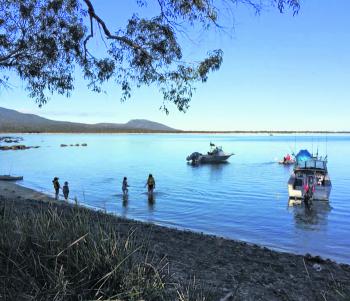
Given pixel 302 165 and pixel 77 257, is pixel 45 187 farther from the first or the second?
pixel 77 257

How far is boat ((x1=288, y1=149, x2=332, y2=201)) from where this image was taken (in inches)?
1156

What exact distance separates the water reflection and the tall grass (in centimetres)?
1759

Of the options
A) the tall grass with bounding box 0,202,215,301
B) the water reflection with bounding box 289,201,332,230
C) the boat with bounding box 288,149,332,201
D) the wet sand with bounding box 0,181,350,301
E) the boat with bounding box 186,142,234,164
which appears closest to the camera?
the tall grass with bounding box 0,202,215,301

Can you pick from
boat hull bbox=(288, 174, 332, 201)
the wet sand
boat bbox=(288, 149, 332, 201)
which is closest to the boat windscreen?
boat bbox=(288, 149, 332, 201)

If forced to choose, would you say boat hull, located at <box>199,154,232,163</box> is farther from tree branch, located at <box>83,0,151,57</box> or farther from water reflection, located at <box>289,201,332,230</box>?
tree branch, located at <box>83,0,151,57</box>

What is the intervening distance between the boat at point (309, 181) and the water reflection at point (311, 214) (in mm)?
587

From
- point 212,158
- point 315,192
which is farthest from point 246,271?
point 212,158

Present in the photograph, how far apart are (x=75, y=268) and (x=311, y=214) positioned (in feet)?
72.6

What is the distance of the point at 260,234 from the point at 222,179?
1040 inches

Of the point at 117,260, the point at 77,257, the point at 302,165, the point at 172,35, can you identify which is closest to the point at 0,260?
the point at 77,257

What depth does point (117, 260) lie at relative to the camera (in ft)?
17.6

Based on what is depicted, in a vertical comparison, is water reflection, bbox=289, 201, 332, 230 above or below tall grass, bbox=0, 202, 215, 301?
below

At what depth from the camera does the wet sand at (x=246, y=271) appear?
304 inches

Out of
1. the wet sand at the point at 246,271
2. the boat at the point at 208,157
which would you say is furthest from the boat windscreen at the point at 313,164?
the boat at the point at 208,157
